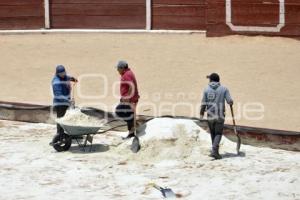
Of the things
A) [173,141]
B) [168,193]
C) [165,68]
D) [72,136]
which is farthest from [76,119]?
[165,68]

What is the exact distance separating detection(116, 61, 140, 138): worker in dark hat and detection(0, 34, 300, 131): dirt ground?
1785 millimetres

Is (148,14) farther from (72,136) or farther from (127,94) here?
(72,136)

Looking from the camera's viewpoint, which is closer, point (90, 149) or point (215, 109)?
point (215, 109)

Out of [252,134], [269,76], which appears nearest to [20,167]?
[252,134]

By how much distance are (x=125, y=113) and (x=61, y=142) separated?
1.01 m

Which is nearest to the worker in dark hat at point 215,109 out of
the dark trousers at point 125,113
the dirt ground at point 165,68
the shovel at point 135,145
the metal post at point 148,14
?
the shovel at point 135,145

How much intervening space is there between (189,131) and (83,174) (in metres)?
1.71

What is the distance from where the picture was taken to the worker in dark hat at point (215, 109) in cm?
911

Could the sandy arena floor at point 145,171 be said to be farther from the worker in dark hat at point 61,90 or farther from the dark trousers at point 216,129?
the worker in dark hat at point 61,90

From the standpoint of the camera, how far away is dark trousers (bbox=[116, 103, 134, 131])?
1009 cm

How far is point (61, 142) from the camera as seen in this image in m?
9.79

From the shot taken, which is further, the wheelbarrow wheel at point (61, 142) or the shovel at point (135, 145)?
the wheelbarrow wheel at point (61, 142)

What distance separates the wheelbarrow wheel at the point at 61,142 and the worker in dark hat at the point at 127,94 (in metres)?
0.83

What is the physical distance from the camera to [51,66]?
16141 millimetres
